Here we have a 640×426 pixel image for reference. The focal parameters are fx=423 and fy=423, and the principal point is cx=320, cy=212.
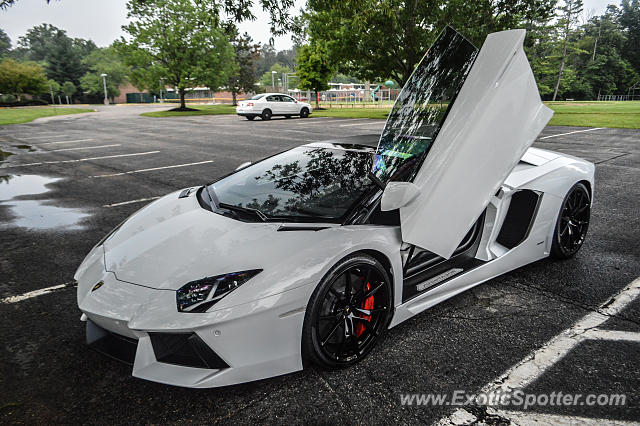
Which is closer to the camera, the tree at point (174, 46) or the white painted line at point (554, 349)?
the white painted line at point (554, 349)

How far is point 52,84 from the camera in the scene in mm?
62625

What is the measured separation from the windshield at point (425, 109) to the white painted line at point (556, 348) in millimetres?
1219

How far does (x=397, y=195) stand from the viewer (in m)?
2.34

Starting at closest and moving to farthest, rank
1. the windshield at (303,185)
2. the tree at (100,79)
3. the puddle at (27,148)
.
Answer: the windshield at (303,185), the puddle at (27,148), the tree at (100,79)

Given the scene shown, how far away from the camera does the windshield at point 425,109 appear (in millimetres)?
2621

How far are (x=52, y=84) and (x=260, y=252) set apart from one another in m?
74.6

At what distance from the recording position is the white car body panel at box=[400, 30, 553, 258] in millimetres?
2461

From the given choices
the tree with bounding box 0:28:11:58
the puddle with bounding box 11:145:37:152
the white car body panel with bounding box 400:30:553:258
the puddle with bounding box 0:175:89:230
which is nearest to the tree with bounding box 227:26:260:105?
the puddle with bounding box 11:145:37:152

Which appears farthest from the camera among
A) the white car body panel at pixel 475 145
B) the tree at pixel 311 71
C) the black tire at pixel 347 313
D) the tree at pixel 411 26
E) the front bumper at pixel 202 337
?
the tree at pixel 311 71

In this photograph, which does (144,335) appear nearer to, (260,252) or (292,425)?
(260,252)

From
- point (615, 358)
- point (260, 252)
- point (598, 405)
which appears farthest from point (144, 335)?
point (615, 358)

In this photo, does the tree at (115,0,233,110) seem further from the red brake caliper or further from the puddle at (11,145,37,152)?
the red brake caliper

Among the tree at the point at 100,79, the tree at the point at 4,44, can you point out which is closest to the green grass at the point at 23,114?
the tree at the point at 100,79

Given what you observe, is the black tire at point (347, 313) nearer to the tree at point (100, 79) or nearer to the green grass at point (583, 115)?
the green grass at point (583, 115)
